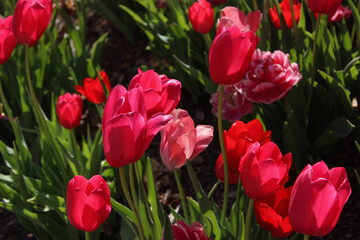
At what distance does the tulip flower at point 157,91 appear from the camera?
0.91 metres

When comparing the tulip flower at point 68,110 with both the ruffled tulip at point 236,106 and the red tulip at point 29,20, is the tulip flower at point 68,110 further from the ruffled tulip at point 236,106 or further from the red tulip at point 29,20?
the ruffled tulip at point 236,106

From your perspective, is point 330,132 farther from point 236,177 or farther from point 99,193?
point 99,193

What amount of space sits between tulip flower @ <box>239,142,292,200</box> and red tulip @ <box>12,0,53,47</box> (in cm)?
72

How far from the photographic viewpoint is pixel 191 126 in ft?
3.52

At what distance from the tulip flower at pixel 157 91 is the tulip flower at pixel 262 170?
0.18m

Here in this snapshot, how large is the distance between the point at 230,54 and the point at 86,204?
0.38 meters

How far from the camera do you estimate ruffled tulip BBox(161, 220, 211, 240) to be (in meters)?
1.07

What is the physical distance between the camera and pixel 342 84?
5.50 feet

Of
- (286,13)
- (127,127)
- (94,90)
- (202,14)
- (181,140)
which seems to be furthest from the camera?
(94,90)

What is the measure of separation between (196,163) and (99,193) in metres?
1.17

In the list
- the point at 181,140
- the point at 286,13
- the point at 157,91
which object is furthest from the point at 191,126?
the point at 286,13

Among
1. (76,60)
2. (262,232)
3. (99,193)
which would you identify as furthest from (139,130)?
(76,60)

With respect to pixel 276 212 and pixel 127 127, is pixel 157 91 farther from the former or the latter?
pixel 276 212

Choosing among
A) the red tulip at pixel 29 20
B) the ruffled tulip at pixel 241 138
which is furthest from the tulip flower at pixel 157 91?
the red tulip at pixel 29 20
